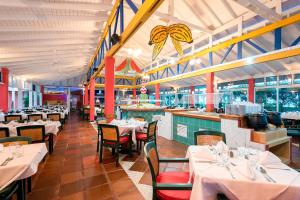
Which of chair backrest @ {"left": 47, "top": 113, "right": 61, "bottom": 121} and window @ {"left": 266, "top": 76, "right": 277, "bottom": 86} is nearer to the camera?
chair backrest @ {"left": 47, "top": 113, "right": 61, "bottom": 121}

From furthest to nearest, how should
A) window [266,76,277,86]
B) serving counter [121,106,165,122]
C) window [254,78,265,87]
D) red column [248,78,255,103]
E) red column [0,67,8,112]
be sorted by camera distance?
red column [248,78,255,103] < window [254,78,265,87] < window [266,76,277,86] < red column [0,67,8,112] < serving counter [121,106,165,122]

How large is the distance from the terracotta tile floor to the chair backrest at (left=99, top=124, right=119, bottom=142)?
21.1 inches

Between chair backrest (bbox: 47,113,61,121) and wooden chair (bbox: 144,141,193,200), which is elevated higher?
chair backrest (bbox: 47,113,61,121)

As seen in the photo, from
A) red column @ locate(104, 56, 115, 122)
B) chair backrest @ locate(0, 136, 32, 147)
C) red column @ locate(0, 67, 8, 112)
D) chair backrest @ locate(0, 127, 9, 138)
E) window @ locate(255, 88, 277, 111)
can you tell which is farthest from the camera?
window @ locate(255, 88, 277, 111)

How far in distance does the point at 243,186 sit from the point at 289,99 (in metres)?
10.2

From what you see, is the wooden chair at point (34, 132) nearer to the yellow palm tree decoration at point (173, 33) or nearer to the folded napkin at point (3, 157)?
the folded napkin at point (3, 157)

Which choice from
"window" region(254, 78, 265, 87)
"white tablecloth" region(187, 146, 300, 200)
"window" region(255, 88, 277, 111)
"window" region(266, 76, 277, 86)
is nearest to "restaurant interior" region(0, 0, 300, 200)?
"white tablecloth" region(187, 146, 300, 200)

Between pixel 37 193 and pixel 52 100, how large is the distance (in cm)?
2130

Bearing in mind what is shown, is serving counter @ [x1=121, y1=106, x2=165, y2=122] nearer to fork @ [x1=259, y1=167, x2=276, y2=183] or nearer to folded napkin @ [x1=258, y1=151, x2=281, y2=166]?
folded napkin @ [x1=258, y1=151, x2=281, y2=166]

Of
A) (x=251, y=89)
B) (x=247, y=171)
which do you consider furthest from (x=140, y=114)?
(x=251, y=89)

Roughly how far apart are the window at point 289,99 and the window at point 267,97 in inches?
12.7

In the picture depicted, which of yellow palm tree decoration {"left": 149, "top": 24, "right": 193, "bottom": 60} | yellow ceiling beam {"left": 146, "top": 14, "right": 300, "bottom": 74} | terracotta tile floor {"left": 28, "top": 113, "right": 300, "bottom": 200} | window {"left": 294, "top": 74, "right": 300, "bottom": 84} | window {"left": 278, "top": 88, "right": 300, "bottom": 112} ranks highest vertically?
yellow ceiling beam {"left": 146, "top": 14, "right": 300, "bottom": 74}

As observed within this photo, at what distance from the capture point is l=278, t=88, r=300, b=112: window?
870 cm

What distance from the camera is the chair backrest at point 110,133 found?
3.52 metres
